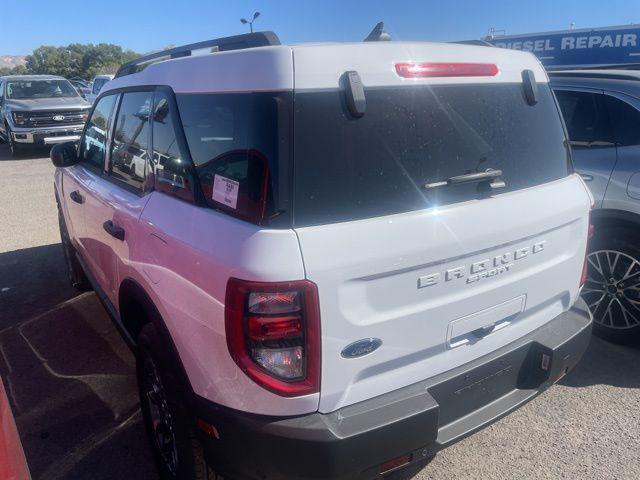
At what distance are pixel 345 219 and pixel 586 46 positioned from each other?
7317 mm

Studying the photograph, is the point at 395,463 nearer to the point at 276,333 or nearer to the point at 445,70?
the point at 276,333

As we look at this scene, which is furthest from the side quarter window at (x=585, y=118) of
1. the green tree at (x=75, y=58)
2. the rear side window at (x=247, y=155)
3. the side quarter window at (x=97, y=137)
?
the green tree at (x=75, y=58)

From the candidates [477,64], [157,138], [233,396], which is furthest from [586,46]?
[233,396]

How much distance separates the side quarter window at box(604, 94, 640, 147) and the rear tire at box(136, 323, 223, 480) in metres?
3.32

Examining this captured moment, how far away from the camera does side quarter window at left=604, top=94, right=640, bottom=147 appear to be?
11.9 feet

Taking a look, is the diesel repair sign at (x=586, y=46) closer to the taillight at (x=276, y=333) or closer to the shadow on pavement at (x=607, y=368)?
the shadow on pavement at (x=607, y=368)

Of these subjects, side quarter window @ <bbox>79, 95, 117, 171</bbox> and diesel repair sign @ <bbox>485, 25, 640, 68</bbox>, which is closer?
side quarter window @ <bbox>79, 95, 117, 171</bbox>

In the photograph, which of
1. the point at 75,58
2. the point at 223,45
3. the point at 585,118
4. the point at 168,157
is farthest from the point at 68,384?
the point at 75,58

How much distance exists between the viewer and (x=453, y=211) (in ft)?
6.66

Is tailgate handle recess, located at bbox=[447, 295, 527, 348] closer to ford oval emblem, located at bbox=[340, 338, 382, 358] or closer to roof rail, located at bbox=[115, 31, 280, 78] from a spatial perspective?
ford oval emblem, located at bbox=[340, 338, 382, 358]

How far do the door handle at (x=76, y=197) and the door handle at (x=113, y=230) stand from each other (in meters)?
0.69

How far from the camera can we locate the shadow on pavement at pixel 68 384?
111 inches

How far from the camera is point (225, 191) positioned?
6.42ft

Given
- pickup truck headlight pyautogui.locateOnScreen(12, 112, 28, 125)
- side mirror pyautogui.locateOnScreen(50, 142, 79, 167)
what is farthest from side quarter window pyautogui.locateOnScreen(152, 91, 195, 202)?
pickup truck headlight pyautogui.locateOnScreen(12, 112, 28, 125)
